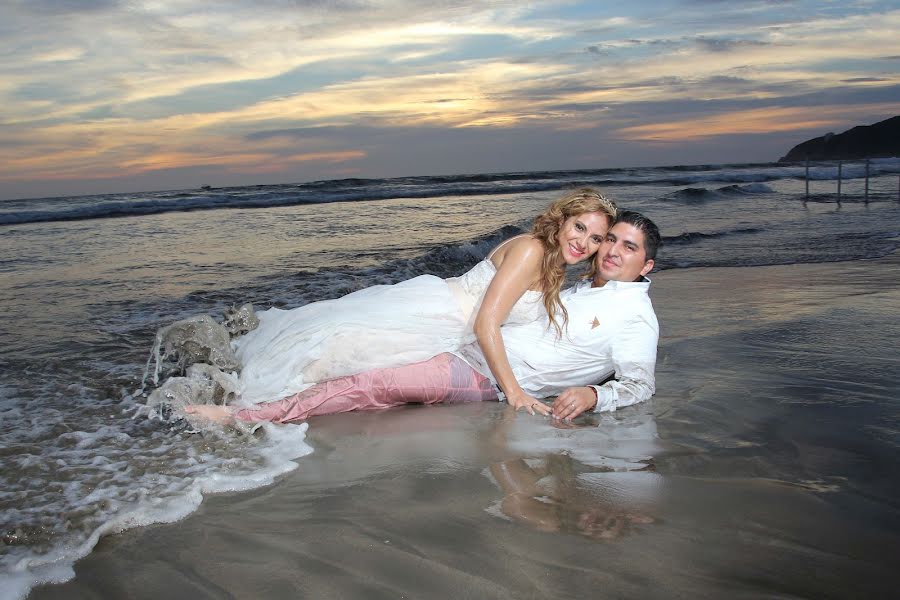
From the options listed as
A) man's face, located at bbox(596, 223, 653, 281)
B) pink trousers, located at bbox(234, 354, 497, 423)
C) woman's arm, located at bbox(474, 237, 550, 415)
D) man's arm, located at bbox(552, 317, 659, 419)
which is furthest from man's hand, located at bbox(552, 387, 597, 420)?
man's face, located at bbox(596, 223, 653, 281)

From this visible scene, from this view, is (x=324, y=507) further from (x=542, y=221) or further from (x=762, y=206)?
(x=762, y=206)

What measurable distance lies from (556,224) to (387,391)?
162 centimetres

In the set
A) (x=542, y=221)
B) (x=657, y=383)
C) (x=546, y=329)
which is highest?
(x=542, y=221)

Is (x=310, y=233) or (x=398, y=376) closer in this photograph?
(x=398, y=376)

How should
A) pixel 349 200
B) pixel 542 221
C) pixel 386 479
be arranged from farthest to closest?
pixel 349 200
pixel 542 221
pixel 386 479

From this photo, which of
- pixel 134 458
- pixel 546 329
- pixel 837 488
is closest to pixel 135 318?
pixel 134 458

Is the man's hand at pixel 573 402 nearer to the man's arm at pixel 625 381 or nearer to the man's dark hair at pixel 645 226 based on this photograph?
the man's arm at pixel 625 381

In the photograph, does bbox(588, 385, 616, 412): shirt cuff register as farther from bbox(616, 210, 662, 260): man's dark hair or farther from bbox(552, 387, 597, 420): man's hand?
bbox(616, 210, 662, 260): man's dark hair

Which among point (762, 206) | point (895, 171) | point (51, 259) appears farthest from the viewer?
point (895, 171)

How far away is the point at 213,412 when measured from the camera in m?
4.43

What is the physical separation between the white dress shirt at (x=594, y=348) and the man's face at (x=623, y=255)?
75 millimetres

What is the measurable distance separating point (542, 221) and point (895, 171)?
4248 cm

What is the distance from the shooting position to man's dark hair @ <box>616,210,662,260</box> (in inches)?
179

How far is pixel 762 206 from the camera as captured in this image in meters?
22.3
